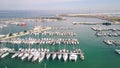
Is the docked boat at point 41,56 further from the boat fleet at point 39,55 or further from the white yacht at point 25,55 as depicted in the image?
the white yacht at point 25,55

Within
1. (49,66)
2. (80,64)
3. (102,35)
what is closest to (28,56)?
(49,66)

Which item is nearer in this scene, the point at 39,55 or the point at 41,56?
the point at 41,56

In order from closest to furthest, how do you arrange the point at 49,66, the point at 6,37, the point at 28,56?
the point at 49,66 < the point at 28,56 < the point at 6,37

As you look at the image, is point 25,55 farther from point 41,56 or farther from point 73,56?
point 73,56

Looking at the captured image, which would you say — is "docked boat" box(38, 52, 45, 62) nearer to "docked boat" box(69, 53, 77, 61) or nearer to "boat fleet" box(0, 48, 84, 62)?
"boat fleet" box(0, 48, 84, 62)

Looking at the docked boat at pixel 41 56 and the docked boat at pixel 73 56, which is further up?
the docked boat at pixel 41 56

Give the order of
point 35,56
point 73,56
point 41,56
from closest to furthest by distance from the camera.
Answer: point 35,56, point 41,56, point 73,56

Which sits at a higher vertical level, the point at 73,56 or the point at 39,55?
the point at 39,55

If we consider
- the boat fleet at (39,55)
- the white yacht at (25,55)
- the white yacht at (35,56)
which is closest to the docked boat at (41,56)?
the boat fleet at (39,55)

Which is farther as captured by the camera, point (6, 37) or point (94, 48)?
point (6, 37)

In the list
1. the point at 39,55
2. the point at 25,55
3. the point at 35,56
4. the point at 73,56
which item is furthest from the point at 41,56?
the point at 73,56

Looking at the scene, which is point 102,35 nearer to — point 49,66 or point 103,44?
point 103,44
